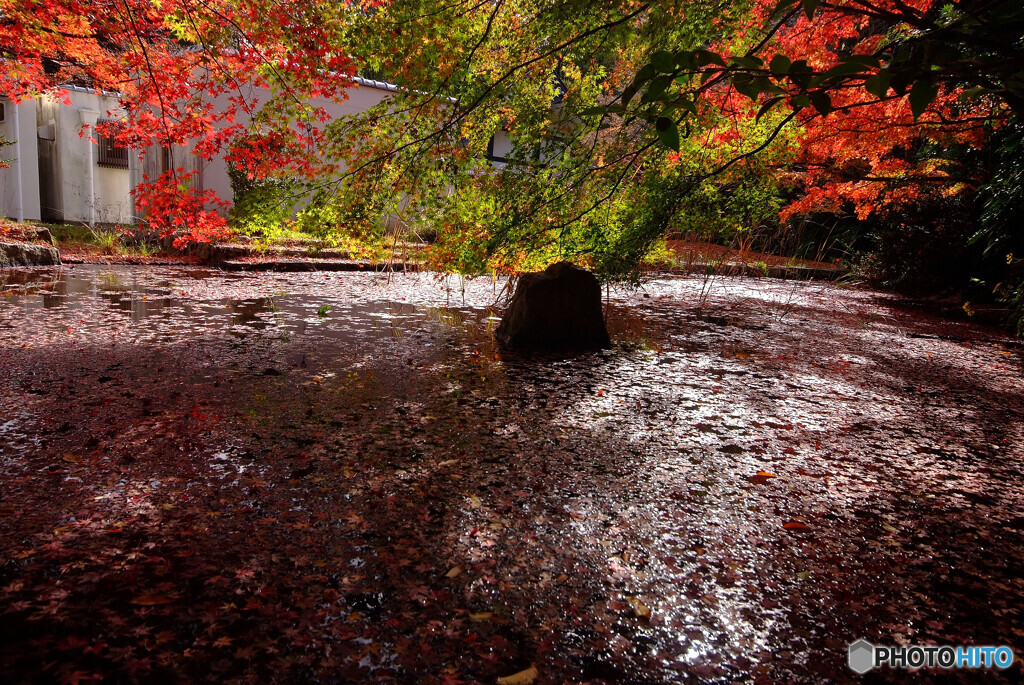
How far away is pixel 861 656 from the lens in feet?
4.69

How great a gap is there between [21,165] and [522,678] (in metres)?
12.8

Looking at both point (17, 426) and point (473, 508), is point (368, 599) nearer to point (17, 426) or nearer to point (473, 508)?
point (473, 508)

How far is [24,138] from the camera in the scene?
406 inches

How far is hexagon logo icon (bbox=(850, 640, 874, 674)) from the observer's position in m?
1.39

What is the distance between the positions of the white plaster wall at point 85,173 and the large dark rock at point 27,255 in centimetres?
433

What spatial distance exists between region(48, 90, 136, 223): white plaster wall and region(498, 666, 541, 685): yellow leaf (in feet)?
41.5

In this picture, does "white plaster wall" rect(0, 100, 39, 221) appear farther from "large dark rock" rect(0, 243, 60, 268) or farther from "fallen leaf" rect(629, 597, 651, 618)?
"fallen leaf" rect(629, 597, 651, 618)

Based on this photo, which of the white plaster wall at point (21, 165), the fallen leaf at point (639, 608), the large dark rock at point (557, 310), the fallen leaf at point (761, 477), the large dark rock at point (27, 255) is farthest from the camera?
the white plaster wall at point (21, 165)

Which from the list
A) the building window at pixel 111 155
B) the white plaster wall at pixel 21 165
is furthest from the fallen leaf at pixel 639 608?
the building window at pixel 111 155

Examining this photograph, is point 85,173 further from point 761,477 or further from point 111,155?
point 761,477

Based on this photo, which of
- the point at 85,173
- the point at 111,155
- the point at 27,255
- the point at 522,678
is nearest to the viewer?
the point at 522,678

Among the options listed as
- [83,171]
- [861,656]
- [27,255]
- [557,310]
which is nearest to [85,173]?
[83,171]

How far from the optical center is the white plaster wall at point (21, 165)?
32.9 ft

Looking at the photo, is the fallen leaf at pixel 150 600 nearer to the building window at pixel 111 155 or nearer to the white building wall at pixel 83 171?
the white building wall at pixel 83 171
